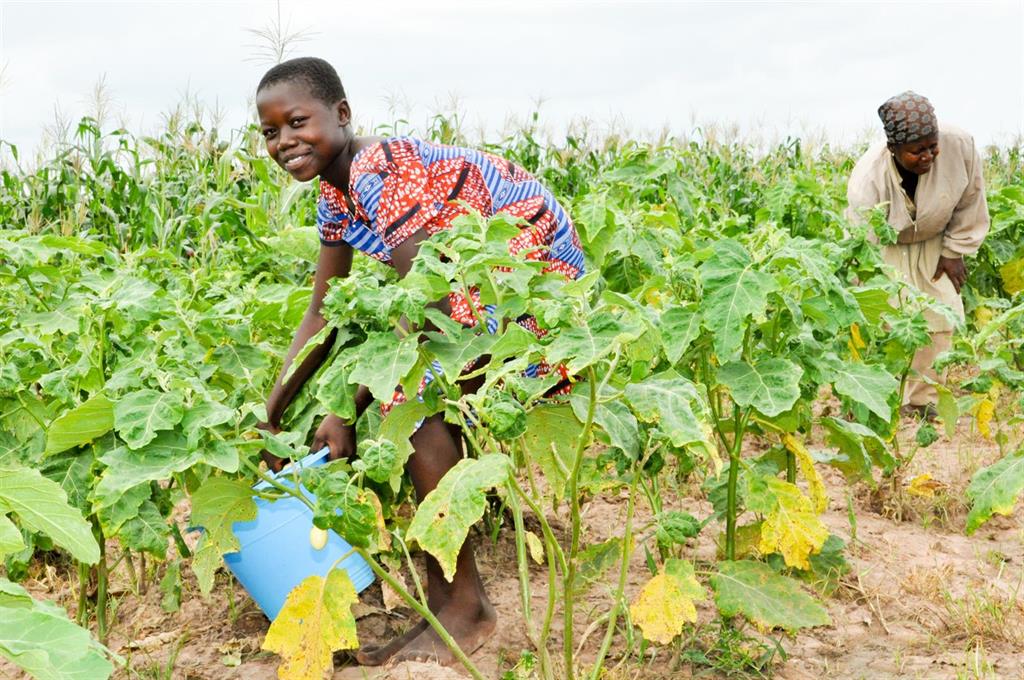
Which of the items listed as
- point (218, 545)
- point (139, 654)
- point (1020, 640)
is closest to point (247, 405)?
point (218, 545)

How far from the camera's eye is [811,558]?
126 inches

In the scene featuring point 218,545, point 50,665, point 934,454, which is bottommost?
point 934,454

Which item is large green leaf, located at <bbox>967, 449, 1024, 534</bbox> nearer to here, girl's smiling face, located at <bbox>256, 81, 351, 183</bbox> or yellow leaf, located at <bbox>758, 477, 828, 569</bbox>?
yellow leaf, located at <bbox>758, 477, 828, 569</bbox>

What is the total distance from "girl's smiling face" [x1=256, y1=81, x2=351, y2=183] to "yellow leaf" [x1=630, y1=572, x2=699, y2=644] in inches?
54.5

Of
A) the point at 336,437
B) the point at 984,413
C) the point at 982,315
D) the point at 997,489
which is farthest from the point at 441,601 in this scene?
the point at 982,315

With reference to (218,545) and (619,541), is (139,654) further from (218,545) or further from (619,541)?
(619,541)

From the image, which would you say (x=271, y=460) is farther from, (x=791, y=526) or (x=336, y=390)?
(x=791, y=526)

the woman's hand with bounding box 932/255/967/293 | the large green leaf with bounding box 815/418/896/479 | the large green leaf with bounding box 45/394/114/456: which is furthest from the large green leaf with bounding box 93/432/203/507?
the woman's hand with bounding box 932/255/967/293

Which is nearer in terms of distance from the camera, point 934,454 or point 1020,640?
point 1020,640

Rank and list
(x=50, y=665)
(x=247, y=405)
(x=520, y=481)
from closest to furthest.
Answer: (x=50, y=665)
(x=247, y=405)
(x=520, y=481)

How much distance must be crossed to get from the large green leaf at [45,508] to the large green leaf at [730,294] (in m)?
1.31

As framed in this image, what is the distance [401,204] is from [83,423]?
3.02 feet

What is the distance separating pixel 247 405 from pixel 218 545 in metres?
0.53

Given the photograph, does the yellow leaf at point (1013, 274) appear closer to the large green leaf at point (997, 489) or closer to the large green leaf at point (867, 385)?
the large green leaf at point (997, 489)
